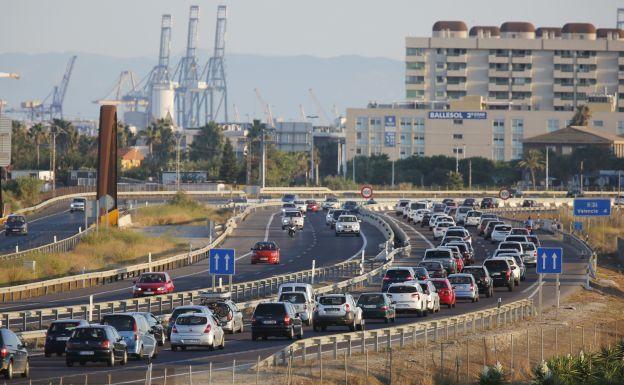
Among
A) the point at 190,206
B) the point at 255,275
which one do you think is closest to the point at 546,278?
the point at 255,275

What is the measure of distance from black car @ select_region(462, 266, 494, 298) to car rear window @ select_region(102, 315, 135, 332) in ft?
87.3

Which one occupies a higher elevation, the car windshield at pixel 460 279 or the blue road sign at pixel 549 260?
the blue road sign at pixel 549 260

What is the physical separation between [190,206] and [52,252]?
180 ft

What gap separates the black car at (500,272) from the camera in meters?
65.9

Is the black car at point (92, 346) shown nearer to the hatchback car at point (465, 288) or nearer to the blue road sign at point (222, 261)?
the blue road sign at point (222, 261)

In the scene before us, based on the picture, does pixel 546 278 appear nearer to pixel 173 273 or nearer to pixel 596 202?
pixel 173 273

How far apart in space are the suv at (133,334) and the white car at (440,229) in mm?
60583

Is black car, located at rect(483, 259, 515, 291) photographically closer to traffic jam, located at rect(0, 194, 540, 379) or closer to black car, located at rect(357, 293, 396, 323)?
traffic jam, located at rect(0, 194, 540, 379)

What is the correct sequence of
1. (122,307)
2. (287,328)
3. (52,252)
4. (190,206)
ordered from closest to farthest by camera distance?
(287,328) < (122,307) < (52,252) < (190,206)

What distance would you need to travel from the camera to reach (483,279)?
206 ft

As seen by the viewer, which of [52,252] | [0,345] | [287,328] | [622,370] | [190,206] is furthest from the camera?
[190,206]

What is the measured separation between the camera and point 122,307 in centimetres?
5162

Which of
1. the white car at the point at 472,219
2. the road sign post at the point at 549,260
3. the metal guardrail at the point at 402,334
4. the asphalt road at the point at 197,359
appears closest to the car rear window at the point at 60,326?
the asphalt road at the point at 197,359

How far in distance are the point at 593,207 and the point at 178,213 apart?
41341mm
